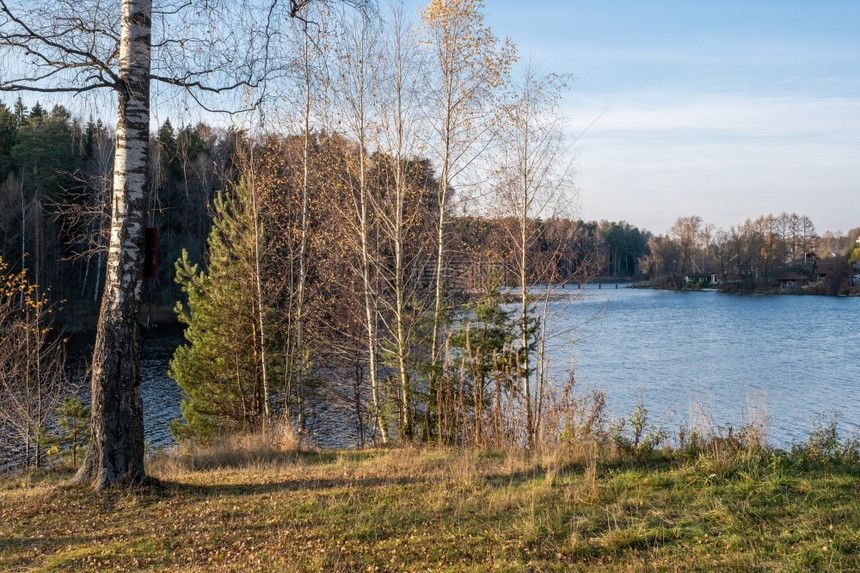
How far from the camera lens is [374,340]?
1241 centimetres

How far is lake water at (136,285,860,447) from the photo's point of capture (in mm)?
18283

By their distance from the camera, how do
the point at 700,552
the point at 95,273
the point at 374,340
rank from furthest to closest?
1. the point at 95,273
2. the point at 374,340
3. the point at 700,552

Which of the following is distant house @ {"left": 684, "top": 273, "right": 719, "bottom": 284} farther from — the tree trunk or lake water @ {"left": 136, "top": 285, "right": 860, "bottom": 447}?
the tree trunk

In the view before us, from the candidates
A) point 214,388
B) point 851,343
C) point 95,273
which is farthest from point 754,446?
point 95,273

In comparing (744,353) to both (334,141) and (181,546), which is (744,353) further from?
(181,546)

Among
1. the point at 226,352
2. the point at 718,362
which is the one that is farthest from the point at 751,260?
the point at 226,352

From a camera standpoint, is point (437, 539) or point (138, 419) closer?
point (437, 539)

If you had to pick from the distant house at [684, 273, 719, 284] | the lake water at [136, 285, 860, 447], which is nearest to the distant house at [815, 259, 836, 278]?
the distant house at [684, 273, 719, 284]

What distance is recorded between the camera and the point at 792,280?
83.7 m

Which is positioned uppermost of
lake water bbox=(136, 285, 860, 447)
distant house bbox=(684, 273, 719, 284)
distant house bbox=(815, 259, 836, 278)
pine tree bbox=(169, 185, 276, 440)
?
distant house bbox=(815, 259, 836, 278)

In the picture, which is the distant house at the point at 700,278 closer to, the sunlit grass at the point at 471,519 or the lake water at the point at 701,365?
the lake water at the point at 701,365

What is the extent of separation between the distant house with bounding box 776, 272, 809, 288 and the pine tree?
3345 inches

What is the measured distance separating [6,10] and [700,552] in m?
7.15

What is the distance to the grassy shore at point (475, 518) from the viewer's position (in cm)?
408
